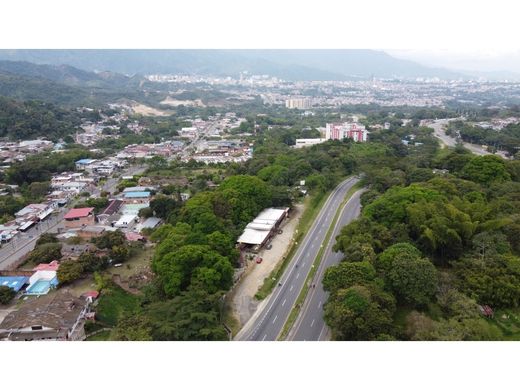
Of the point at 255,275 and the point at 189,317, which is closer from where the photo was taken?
the point at 189,317

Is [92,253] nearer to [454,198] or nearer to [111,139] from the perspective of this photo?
[454,198]

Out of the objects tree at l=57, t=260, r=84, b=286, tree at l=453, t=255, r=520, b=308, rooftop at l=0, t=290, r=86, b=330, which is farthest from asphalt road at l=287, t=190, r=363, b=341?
tree at l=57, t=260, r=84, b=286

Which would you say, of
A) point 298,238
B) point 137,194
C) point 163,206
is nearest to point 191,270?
point 298,238

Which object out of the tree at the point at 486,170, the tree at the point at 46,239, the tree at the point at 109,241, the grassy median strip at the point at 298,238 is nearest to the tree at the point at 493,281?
the grassy median strip at the point at 298,238

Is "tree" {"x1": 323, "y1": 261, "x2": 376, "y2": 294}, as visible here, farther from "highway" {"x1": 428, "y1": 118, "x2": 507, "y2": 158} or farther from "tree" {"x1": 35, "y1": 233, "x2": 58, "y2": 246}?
"highway" {"x1": 428, "y1": 118, "x2": 507, "y2": 158}

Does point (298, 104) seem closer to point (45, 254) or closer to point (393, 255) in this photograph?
point (45, 254)

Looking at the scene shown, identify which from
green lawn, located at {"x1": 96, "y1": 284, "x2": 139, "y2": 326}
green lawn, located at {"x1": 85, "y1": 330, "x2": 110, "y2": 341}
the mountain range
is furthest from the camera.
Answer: the mountain range
